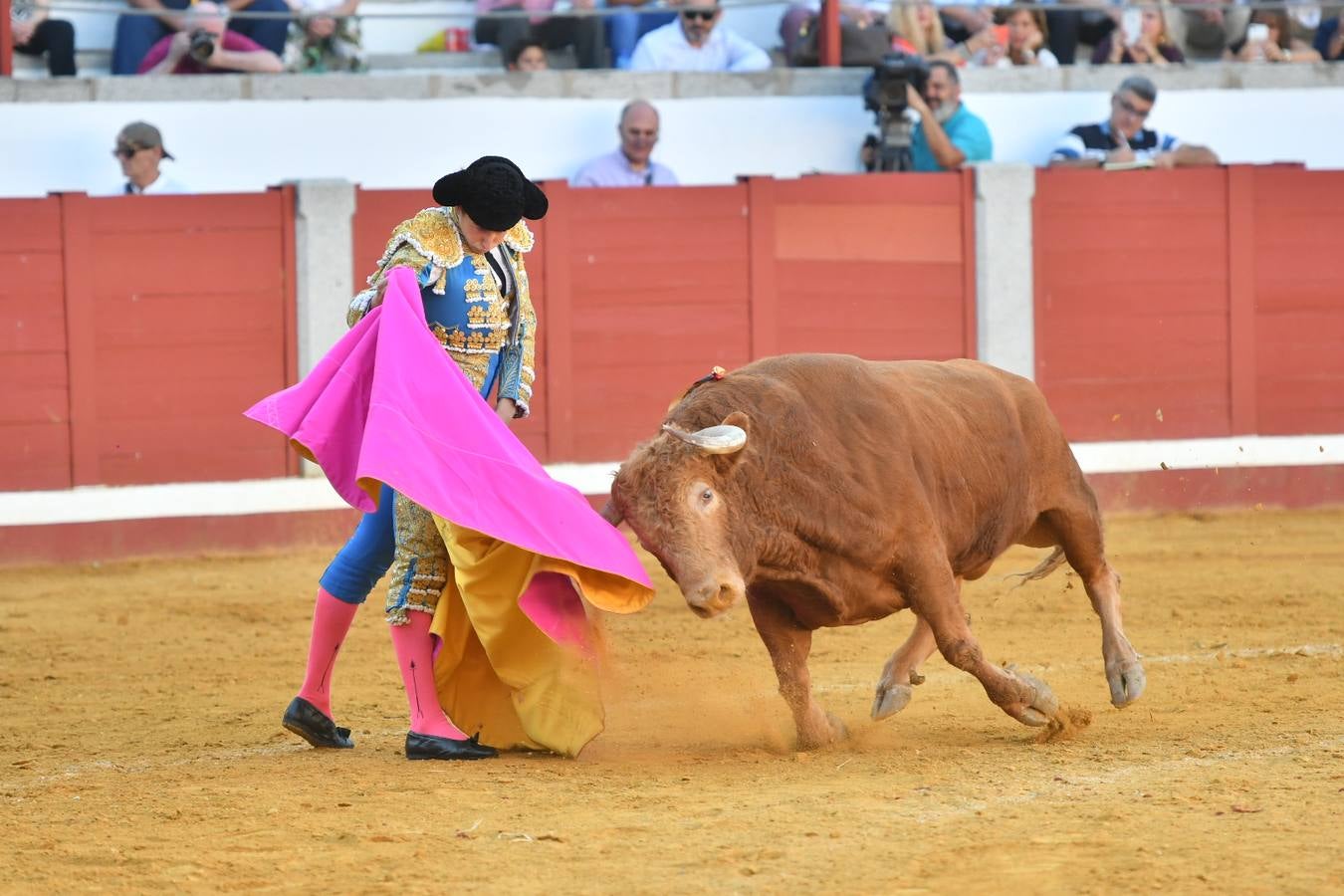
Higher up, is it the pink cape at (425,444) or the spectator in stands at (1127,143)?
the spectator in stands at (1127,143)

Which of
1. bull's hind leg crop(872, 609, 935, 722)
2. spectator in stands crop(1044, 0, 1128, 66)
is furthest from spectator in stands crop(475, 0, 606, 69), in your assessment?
bull's hind leg crop(872, 609, 935, 722)

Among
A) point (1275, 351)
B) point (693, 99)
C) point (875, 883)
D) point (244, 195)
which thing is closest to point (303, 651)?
point (244, 195)

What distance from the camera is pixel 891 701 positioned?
14.9ft

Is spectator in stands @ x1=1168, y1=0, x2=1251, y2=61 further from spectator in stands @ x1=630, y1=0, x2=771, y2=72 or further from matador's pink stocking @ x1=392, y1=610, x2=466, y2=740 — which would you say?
matador's pink stocking @ x1=392, y1=610, x2=466, y2=740

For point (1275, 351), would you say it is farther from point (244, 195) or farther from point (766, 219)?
point (244, 195)

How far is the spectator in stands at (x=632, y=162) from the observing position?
8766 millimetres

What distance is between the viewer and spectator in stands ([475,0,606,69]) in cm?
943

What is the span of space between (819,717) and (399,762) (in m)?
0.92

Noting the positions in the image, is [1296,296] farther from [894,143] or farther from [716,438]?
[716,438]

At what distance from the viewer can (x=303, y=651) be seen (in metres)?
6.11

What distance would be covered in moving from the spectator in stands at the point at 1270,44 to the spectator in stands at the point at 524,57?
381 cm

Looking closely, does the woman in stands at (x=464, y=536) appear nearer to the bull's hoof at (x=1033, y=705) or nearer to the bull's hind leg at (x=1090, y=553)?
the bull's hoof at (x=1033, y=705)

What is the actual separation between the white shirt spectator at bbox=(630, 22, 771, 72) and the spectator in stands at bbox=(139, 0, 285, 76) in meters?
1.74

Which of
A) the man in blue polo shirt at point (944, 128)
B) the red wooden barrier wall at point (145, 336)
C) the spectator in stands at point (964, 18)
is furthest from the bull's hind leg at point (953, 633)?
the spectator in stands at point (964, 18)
